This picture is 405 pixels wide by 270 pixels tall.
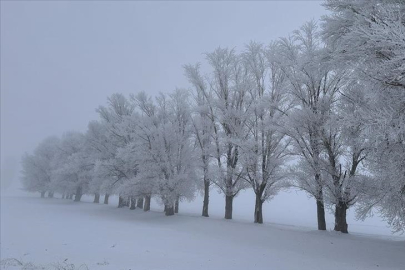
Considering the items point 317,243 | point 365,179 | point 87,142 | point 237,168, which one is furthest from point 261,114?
point 87,142

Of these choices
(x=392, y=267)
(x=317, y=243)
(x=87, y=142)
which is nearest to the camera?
(x=392, y=267)

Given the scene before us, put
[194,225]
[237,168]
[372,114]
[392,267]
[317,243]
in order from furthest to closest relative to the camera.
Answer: [237,168] < [194,225] < [317,243] < [392,267] < [372,114]

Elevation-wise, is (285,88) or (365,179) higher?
(285,88)

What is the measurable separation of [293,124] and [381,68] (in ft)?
26.7

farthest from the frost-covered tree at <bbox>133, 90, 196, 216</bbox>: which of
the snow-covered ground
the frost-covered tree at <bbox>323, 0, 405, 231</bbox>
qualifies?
the frost-covered tree at <bbox>323, 0, 405, 231</bbox>

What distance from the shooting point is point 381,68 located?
27.1 feet

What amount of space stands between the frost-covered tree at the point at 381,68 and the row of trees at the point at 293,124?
5 centimetres

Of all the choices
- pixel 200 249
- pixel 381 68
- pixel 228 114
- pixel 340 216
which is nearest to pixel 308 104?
pixel 340 216

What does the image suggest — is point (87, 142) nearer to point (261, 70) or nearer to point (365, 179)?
point (261, 70)

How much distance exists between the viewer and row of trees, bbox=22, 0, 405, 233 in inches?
367

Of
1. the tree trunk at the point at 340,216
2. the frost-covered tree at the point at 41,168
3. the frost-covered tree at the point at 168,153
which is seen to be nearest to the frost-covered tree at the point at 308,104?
the tree trunk at the point at 340,216

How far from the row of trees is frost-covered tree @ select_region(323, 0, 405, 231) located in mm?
47

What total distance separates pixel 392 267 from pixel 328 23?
31.9ft

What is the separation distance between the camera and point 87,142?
4141 cm
